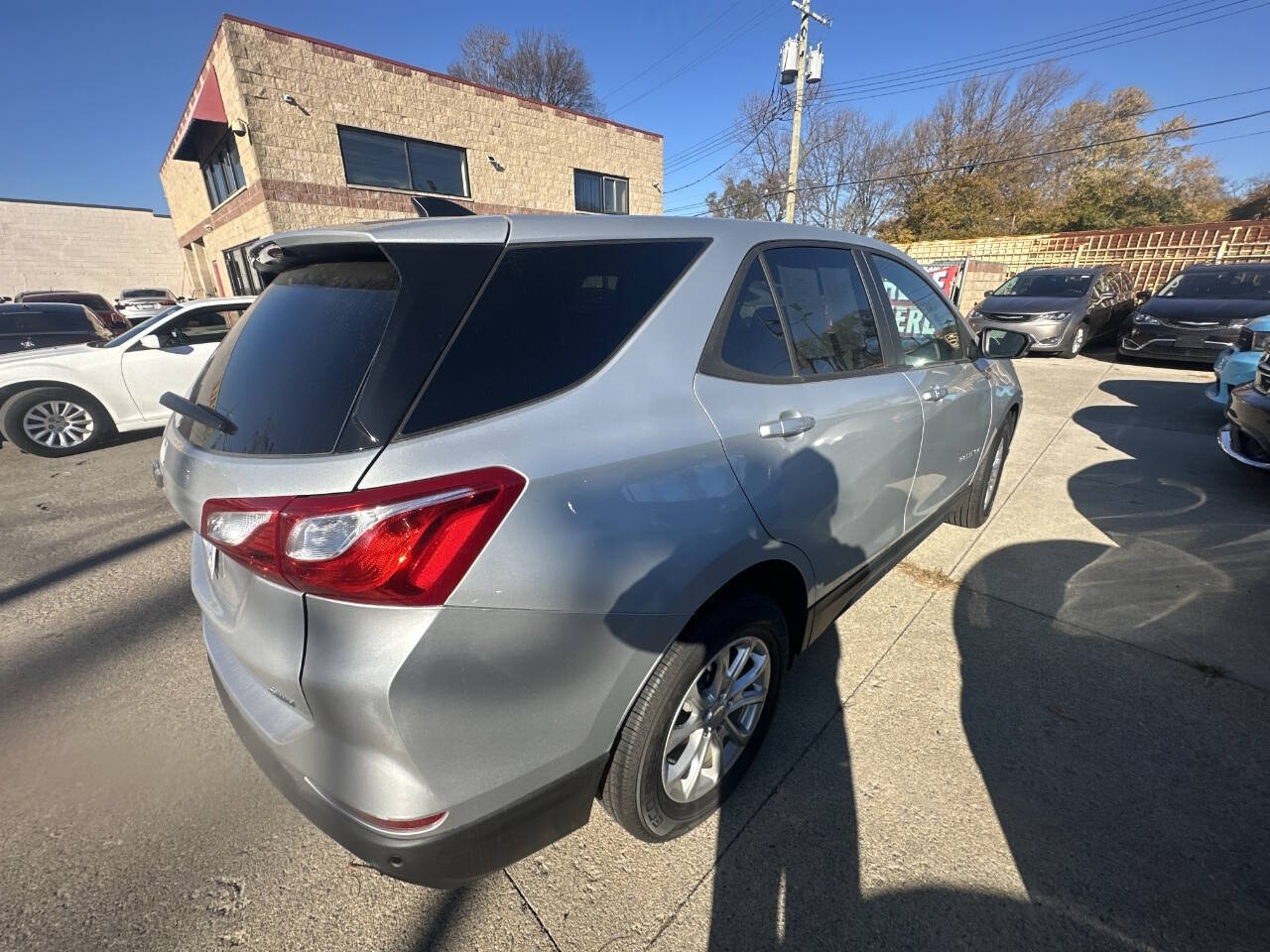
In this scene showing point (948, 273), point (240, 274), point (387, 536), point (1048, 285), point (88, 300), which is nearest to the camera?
point (387, 536)

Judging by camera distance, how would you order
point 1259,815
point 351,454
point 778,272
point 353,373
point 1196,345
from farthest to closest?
point 1196,345 < point 778,272 < point 1259,815 < point 353,373 < point 351,454

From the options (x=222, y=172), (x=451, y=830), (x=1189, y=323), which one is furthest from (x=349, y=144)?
(x=1189, y=323)

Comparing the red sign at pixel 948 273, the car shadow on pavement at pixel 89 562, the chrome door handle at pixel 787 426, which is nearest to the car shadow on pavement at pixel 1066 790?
the chrome door handle at pixel 787 426

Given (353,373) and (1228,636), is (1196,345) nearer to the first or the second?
(1228,636)

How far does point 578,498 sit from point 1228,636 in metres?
3.36

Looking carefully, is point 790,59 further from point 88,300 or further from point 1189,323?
point 88,300

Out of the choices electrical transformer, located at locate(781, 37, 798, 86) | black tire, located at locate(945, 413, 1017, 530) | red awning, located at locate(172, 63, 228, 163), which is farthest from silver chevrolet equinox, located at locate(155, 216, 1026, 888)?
electrical transformer, located at locate(781, 37, 798, 86)

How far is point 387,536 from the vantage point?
1.05m

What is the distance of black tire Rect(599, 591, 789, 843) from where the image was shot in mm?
1469

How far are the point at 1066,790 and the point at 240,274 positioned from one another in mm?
19878

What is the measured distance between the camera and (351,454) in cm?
107

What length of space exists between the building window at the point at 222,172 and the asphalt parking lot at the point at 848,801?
14.5 m

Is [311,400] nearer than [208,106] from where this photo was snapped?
Yes

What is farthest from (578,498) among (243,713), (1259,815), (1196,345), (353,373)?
(1196,345)
